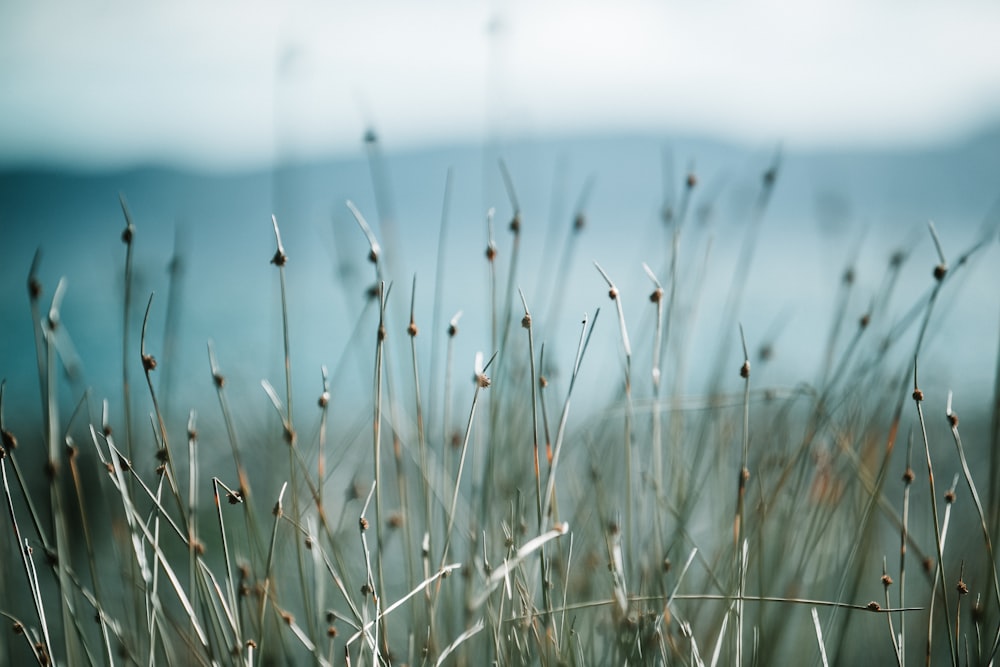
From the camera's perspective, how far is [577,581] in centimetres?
102

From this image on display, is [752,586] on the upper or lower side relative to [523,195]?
lower

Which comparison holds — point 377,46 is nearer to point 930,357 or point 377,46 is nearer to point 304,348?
point 304,348

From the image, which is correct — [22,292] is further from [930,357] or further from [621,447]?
[930,357]

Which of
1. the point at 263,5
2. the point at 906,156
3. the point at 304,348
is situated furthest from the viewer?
the point at 906,156

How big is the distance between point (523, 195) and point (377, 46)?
519 millimetres

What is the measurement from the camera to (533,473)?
1040 mm

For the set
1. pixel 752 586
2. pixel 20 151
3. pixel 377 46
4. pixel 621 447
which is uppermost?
pixel 377 46

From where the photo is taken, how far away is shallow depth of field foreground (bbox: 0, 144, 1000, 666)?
26.9 inches

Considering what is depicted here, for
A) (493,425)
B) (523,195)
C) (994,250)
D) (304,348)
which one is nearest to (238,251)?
(304,348)

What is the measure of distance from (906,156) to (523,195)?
2251 mm

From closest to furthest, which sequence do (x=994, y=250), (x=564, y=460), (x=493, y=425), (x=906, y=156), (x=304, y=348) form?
(x=493, y=425) < (x=564, y=460) < (x=994, y=250) < (x=304, y=348) < (x=906, y=156)

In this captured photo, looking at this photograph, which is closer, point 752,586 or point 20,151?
point 752,586

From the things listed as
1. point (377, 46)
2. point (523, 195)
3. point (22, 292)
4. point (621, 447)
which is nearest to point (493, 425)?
point (621, 447)

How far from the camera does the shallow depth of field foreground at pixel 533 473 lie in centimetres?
68
